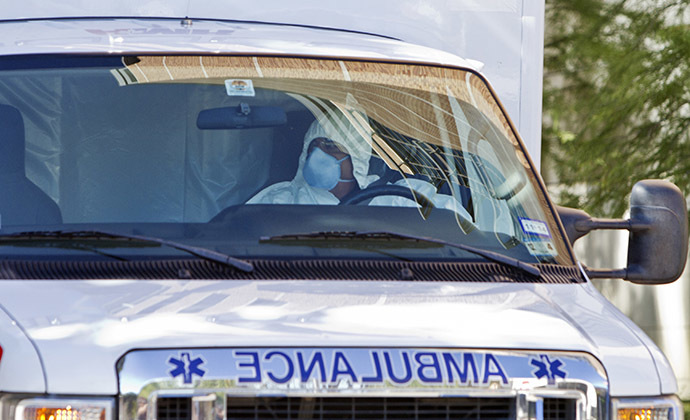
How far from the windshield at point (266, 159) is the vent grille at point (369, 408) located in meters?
0.66

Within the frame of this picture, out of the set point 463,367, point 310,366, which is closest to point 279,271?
point 310,366

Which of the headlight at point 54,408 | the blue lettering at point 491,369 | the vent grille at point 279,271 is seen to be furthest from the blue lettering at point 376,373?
the headlight at point 54,408

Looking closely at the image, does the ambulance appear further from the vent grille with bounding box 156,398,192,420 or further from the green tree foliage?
the green tree foliage

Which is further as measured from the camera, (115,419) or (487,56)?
(487,56)

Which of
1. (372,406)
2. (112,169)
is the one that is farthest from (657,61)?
(372,406)

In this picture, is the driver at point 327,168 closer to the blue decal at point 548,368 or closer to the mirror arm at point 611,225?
the mirror arm at point 611,225

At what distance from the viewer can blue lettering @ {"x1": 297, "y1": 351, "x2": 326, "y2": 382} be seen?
2877 mm

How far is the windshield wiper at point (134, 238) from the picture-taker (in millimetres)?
3342

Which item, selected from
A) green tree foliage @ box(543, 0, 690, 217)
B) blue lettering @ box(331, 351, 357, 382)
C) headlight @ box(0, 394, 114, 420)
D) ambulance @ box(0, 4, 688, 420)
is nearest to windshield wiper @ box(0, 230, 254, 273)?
ambulance @ box(0, 4, 688, 420)

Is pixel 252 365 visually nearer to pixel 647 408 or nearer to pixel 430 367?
pixel 430 367

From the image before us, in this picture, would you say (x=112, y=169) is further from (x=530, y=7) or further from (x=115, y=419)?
(x=530, y=7)

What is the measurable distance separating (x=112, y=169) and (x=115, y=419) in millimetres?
1223

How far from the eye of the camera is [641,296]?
1377 centimetres

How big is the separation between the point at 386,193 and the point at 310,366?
4.19 ft
